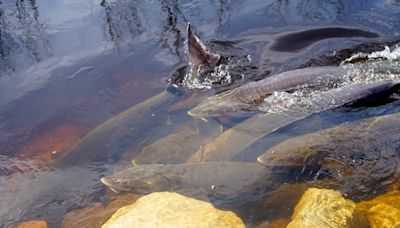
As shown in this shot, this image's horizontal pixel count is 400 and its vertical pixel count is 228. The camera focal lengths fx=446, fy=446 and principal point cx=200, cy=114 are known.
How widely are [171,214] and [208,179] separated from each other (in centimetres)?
76

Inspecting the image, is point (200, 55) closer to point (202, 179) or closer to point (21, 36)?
point (202, 179)

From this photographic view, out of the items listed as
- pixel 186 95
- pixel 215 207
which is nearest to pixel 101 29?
pixel 186 95

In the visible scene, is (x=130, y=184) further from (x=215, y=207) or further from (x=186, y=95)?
(x=186, y=95)

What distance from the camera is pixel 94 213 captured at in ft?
15.9

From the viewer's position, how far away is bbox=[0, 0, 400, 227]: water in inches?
214

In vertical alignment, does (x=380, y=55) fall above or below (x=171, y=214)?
above

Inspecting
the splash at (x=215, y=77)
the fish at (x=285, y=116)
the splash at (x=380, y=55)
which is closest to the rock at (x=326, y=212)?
the fish at (x=285, y=116)

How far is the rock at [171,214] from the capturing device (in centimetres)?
396

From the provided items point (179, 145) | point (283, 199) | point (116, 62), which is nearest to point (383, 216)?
point (283, 199)

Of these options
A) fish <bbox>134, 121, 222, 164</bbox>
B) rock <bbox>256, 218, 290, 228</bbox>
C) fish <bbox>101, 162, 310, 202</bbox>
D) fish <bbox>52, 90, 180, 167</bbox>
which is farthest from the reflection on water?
rock <bbox>256, 218, 290, 228</bbox>

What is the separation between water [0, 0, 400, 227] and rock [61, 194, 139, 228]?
101 mm

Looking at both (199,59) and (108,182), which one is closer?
(108,182)

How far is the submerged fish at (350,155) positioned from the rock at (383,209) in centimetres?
17

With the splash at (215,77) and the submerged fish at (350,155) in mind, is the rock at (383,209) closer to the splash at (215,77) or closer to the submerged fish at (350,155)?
the submerged fish at (350,155)
